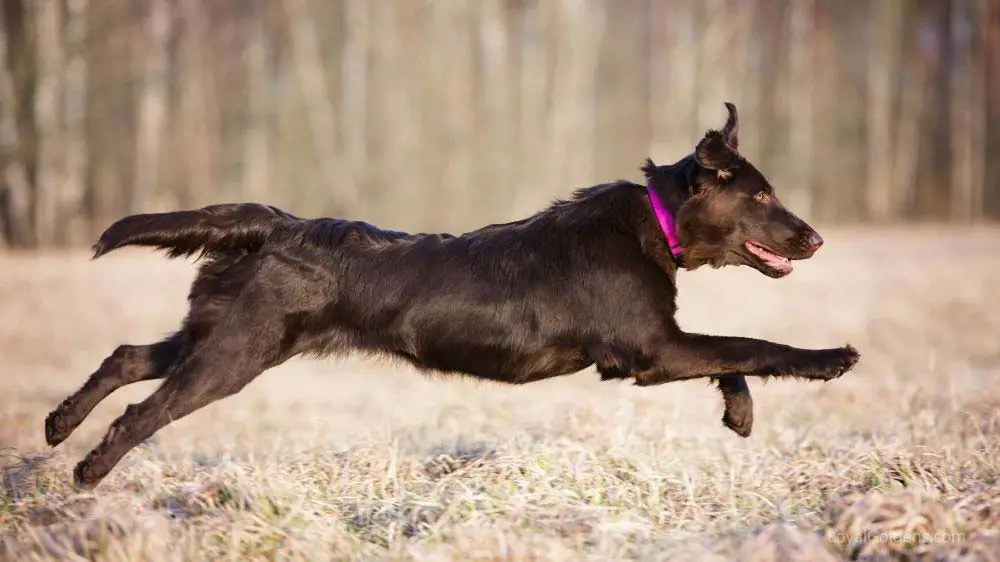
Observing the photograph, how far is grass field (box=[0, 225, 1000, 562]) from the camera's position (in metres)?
3.79

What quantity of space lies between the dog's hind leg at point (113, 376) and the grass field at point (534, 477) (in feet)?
0.54

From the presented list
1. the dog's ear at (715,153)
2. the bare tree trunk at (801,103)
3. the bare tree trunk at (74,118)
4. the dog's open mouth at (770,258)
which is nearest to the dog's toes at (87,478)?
the dog's ear at (715,153)

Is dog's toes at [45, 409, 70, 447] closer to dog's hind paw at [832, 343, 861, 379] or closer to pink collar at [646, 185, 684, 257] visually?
pink collar at [646, 185, 684, 257]

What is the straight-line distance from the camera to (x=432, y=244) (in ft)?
16.7

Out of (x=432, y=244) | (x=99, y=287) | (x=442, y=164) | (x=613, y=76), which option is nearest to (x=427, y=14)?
(x=442, y=164)

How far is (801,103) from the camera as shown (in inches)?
1377

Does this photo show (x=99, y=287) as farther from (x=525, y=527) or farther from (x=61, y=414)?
(x=525, y=527)

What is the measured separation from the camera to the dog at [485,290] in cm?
481

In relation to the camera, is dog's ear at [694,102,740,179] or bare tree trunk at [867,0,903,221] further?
bare tree trunk at [867,0,903,221]

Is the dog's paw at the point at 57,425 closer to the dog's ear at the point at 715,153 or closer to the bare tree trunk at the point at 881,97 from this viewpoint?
the dog's ear at the point at 715,153

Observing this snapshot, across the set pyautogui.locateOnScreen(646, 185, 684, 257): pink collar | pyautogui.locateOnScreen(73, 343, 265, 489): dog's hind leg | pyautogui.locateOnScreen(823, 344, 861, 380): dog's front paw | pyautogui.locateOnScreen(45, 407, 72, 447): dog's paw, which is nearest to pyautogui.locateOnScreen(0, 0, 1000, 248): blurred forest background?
pyautogui.locateOnScreen(45, 407, 72, 447): dog's paw

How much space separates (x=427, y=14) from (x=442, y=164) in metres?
4.43

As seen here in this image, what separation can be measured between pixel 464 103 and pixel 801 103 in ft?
39.0

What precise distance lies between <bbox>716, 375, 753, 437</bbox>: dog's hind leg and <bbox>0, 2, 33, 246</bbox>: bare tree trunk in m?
22.0
